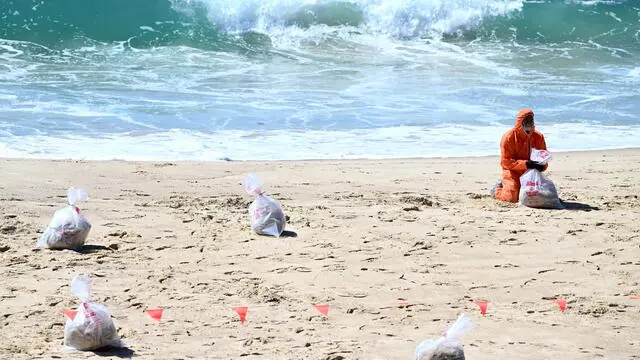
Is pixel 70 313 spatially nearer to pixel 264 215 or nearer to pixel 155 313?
pixel 155 313

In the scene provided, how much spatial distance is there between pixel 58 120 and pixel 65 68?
15.3 ft

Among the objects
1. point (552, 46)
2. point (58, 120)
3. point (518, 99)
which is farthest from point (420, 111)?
point (552, 46)

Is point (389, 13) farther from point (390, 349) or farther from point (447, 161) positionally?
point (390, 349)

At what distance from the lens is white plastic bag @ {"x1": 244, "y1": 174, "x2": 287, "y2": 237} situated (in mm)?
6664

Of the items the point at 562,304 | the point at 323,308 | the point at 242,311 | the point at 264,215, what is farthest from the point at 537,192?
the point at 242,311

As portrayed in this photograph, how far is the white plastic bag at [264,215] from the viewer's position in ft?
21.9

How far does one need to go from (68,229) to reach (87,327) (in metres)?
1.82

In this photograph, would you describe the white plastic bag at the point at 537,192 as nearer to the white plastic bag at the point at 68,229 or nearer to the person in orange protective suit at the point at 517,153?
the person in orange protective suit at the point at 517,153

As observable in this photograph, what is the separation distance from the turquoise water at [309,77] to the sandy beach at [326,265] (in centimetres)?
217

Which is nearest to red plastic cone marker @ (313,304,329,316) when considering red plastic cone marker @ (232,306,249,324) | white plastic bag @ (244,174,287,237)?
red plastic cone marker @ (232,306,249,324)

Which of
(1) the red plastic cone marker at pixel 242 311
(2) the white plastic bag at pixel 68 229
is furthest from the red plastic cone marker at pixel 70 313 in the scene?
(2) the white plastic bag at pixel 68 229

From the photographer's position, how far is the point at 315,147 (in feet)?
35.5

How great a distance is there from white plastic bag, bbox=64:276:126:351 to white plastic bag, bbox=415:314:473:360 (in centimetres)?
139

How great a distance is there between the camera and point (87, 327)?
4.48 meters
